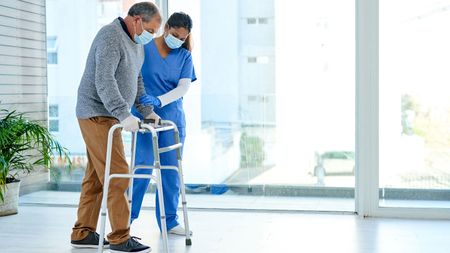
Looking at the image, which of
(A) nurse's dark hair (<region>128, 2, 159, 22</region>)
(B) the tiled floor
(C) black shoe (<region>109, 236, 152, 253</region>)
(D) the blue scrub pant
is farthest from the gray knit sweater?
(B) the tiled floor

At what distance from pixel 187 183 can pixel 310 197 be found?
92 cm

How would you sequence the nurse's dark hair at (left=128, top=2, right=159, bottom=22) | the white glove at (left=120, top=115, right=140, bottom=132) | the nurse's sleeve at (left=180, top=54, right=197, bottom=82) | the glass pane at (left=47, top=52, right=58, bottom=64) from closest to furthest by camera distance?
the white glove at (left=120, top=115, right=140, bottom=132), the nurse's dark hair at (left=128, top=2, right=159, bottom=22), the nurse's sleeve at (left=180, top=54, right=197, bottom=82), the glass pane at (left=47, top=52, right=58, bottom=64)

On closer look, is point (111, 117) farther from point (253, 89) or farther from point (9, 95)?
point (9, 95)

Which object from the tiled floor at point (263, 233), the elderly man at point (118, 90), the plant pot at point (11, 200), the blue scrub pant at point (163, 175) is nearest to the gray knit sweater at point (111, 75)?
the elderly man at point (118, 90)

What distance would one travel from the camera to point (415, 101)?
4629 millimetres

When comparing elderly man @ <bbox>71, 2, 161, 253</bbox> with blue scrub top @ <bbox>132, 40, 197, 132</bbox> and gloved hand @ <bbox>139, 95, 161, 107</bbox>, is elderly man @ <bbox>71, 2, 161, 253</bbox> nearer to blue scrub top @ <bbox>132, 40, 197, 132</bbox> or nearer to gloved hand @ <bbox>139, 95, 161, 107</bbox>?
gloved hand @ <bbox>139, 95, 161, 107</bbox>

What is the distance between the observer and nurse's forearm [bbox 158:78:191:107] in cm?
394

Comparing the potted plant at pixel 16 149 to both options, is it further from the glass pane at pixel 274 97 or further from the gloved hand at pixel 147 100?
the gloved hand at pixel 147 100

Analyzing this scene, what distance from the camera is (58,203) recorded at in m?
5.24

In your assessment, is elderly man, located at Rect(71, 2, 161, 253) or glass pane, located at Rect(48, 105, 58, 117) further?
glass pane, located at Rect(48, 105, 58, 117)

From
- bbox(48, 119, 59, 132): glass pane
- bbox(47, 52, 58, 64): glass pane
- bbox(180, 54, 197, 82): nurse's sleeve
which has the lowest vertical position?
bbox(48, 119, 59, 132): glass pane

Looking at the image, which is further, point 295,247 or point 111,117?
point 295,247

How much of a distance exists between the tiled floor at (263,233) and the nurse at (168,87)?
10.9 inches

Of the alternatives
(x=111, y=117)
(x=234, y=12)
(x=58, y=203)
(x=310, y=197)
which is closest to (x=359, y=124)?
(x=310, y=197)
